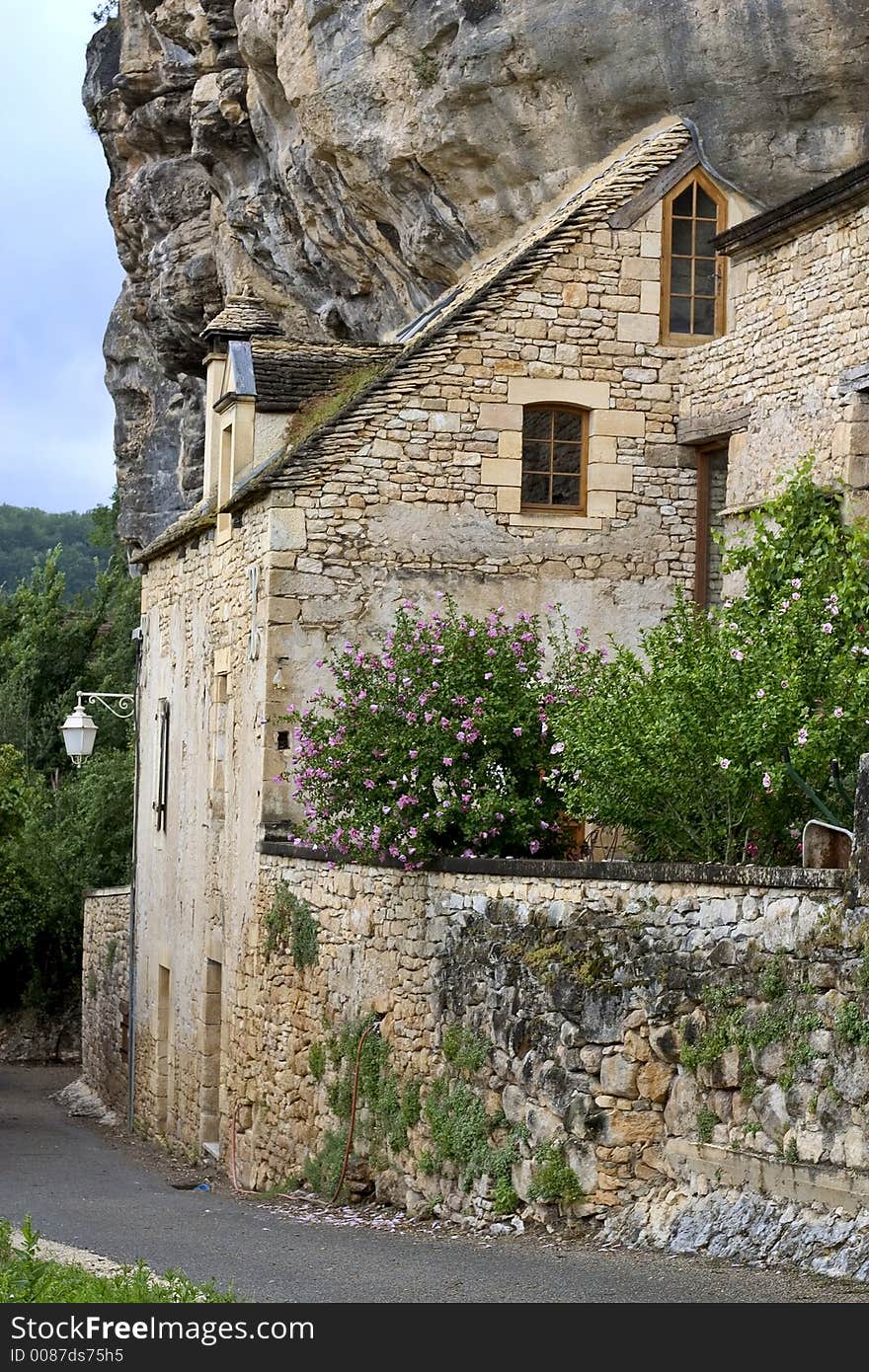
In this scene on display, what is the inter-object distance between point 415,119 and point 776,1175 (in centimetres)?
1310

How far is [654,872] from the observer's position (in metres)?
10.5

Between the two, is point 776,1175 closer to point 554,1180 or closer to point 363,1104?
point 554,1180

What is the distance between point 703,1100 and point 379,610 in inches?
298

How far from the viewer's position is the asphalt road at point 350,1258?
865cm

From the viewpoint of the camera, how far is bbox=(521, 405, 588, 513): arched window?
17250mm

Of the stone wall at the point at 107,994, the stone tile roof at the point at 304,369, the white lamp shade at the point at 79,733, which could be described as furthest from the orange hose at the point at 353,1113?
the stone wall at the point at 107,994

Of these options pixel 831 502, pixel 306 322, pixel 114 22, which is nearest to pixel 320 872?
pixel 831 502

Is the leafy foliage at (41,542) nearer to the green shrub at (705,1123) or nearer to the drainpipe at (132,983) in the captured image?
the drainpipe at (132,983)

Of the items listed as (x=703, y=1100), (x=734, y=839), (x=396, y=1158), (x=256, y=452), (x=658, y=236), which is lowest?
(x=396, y=1158)

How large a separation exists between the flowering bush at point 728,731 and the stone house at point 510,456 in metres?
3.60

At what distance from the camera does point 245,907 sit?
56.2 ft

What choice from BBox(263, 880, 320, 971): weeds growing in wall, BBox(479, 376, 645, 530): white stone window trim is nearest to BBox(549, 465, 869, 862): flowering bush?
BBox(263, 880, 320, 971): weeds growing in wall

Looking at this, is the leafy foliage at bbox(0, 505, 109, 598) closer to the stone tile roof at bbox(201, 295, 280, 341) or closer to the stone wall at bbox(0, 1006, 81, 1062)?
the stone wall at bbox(0, 1006, 81, 1062)

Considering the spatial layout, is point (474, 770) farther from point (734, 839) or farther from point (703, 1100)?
point (703, 1100)
